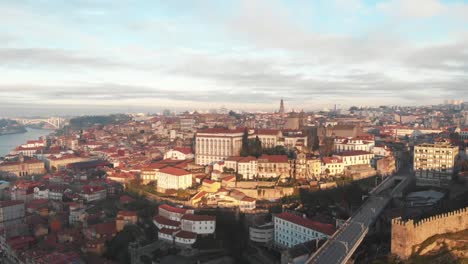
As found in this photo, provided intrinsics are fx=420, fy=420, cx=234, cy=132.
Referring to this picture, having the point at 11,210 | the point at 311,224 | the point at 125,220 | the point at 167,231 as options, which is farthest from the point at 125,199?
the point at 311,224

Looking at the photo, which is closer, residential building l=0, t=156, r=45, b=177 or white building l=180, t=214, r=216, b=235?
white building l=180, t=214, r=216, b=235

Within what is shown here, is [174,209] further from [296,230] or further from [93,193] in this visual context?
[93,193]

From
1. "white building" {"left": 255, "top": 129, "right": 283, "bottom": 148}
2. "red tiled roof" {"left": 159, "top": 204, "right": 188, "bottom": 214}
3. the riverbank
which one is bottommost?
the riverbank

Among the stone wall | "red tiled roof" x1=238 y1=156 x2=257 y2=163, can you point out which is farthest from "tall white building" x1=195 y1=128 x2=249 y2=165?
the stone wall

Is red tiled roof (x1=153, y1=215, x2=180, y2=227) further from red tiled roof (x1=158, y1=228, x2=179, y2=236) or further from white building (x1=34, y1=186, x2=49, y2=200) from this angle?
white building (x1=34, y1=186, x2=49, y2=200)

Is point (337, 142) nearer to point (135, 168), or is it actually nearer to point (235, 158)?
point (235, 158)

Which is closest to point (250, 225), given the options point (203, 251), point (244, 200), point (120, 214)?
point (244, 200)
